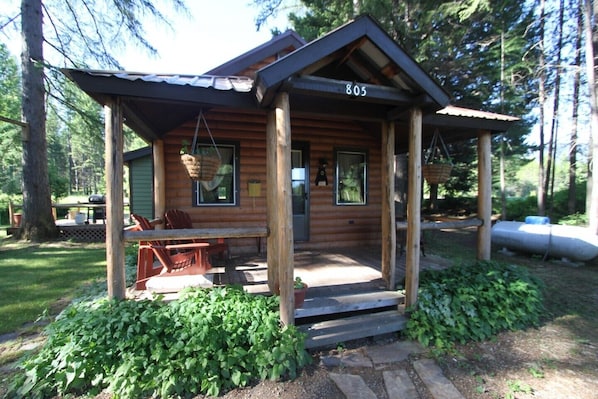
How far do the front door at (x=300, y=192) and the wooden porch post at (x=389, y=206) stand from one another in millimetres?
2233

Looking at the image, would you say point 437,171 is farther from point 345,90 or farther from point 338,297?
point 338,297

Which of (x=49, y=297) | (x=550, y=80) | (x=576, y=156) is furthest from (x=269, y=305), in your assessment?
(x=576, y=156)

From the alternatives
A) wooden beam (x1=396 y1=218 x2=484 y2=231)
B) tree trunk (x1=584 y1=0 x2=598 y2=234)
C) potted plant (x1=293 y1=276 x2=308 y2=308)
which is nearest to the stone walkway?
potted plant (x1=293 y1=276 x2=308 y2=308)

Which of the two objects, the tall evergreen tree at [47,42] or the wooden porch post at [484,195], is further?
the tall evergreen tree at [47,42]

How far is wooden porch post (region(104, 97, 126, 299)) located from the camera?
2.72 metres

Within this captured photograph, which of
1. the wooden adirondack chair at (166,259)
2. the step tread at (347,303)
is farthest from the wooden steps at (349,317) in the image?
the wooden adirondack chair at (166,259)

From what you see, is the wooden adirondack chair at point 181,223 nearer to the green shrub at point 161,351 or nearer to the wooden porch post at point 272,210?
the wooden porch post at point 272,210

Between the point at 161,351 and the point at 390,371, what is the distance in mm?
1902

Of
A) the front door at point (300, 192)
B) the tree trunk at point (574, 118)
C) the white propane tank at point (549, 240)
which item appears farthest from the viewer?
the tree trunk at point (574, 118)

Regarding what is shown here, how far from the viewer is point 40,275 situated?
191 inches

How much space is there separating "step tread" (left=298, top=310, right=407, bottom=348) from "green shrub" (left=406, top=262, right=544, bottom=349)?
0.18 meters

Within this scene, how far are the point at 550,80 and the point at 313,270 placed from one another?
1140 cm

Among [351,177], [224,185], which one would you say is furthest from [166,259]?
[351,177]

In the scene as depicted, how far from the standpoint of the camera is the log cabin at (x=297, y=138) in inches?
106
